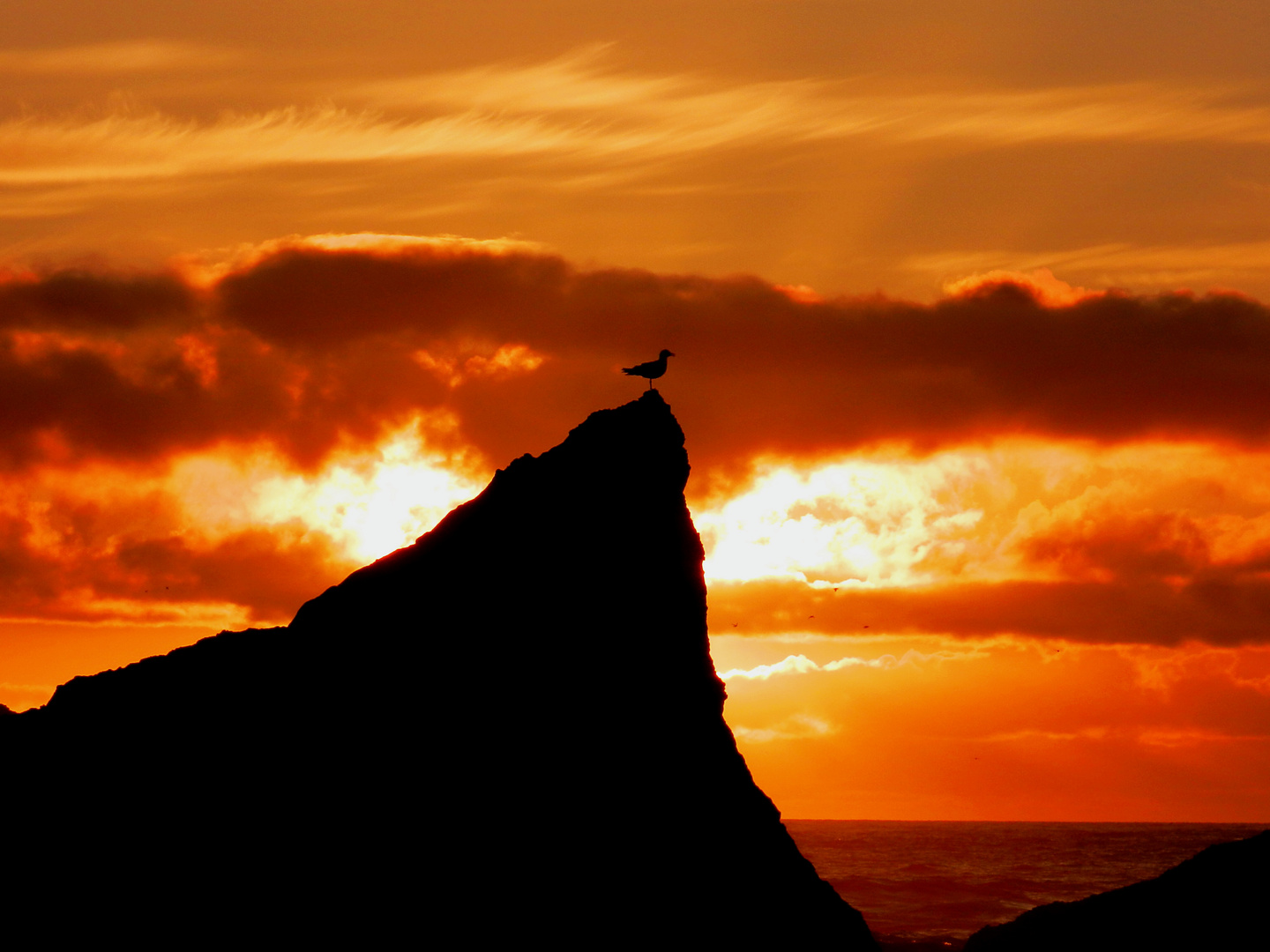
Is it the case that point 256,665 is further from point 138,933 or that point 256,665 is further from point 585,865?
point 585,865

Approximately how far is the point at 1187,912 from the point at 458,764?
19626 mm

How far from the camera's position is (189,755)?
2756 cm

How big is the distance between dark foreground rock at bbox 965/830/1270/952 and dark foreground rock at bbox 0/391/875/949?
10.4 metres

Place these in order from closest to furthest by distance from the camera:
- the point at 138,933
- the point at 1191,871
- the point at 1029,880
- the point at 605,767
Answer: the point at 138,933, the point at 605,767, the point at 1191,871, the point at 1029,880

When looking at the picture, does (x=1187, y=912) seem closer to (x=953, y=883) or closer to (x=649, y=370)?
(x=649, y=370)

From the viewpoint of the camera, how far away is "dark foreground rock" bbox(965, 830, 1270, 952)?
35.0 meters

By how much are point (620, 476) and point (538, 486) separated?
64.4 inches

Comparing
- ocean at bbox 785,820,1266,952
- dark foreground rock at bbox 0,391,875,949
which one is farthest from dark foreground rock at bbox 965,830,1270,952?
ocean at bbox 785,820,1266,952

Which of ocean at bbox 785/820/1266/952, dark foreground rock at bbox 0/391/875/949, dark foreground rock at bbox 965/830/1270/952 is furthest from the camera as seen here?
ocean at bbox 785/820/1266/952

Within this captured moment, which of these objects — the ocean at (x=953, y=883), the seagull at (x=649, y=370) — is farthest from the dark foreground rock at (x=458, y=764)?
the ocean at (x=953, y=883)

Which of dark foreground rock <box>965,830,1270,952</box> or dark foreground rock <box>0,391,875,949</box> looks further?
dark foreground rock <box>965,830,1270,952</box>

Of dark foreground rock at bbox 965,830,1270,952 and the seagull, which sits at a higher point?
the seagull

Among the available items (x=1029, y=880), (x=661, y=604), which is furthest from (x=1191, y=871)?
(x=1029, y=880)

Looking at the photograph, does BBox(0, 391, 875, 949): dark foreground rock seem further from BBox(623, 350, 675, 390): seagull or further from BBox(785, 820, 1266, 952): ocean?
BBox(785, 820, 1266, 952): ocean
